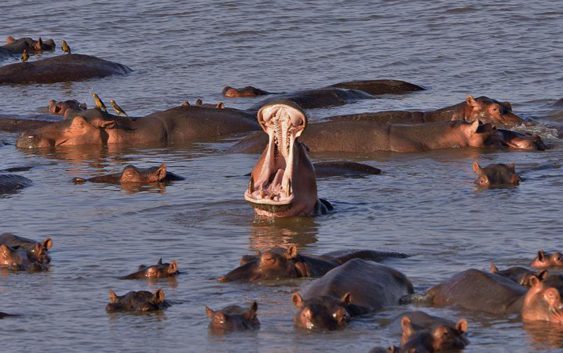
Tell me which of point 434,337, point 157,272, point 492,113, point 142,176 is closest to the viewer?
point 434,337

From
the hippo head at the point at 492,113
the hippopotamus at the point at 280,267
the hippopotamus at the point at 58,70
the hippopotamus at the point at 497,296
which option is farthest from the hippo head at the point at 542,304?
the hippopotamus at the point at 58,70

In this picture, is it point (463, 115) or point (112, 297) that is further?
point (463, 115)

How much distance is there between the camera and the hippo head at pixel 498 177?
1070 cm

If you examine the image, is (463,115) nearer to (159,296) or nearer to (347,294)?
(159,296)

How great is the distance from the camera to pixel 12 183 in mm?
11281

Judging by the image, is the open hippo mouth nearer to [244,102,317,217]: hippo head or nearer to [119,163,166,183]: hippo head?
[244,102,317,217]: hippo head

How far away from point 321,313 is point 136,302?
1.01m

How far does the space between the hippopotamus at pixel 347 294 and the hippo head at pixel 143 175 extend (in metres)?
3.73

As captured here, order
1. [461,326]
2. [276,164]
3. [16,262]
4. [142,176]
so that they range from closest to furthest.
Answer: [461,326]
[16,262]
[276,164]
[142,176]

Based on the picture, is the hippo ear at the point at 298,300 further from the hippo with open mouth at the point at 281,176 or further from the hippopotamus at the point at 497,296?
the hippo with open mouth at the point at 281,176

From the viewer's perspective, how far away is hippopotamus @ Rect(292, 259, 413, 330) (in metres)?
7.04

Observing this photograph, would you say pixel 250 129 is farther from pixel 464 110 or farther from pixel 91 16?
pixel 91 16

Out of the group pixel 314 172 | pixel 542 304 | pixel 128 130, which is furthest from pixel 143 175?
pixel 542 304

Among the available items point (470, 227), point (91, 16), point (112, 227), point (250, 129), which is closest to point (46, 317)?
point (112, 227)
